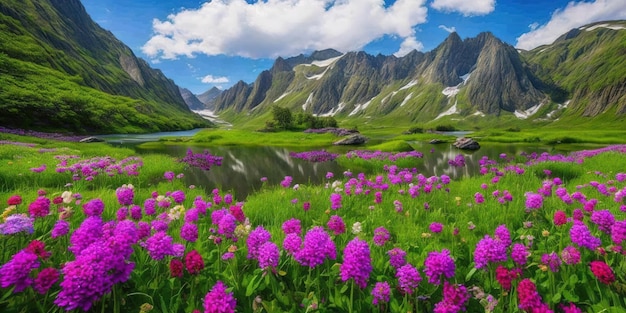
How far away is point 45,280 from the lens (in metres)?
2.78

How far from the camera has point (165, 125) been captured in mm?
153875

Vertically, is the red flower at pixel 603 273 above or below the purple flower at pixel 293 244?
below

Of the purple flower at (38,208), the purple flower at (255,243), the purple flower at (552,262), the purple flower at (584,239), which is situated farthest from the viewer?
the purple flower at (38,208)

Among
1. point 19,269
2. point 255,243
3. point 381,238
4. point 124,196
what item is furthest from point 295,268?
→ point 124,196

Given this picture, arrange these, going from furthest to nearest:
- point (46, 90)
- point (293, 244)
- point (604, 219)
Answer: point (46, 90) < point (604, 219) < point (293, 244)

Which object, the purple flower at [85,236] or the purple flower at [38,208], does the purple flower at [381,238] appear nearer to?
the purple flower at [85,236]

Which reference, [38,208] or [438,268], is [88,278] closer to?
[38,208]

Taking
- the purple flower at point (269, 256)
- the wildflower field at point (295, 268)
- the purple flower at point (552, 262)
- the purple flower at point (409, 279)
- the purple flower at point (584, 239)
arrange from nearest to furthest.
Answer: the wildflower field at point (295, 268) < the purple flower at point (409, 279) < the purple flower at point (269, 256) < the purple flower at point (552, 262) < the purple flower at point (584, 239)

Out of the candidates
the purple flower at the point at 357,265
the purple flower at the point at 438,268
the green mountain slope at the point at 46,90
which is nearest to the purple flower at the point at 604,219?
the purple flower at the point at 438,268

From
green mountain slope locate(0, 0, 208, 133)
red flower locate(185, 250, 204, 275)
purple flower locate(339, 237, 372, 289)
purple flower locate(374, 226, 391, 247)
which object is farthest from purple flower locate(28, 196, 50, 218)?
green mountain slope locate(0, 0, 208, 133)

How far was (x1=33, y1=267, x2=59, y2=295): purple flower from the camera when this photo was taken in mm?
2736

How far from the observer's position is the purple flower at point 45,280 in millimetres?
2736

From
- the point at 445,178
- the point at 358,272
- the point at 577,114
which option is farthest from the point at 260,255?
the point at 577,114

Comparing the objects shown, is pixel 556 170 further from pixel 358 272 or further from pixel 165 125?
pixel 165 125
